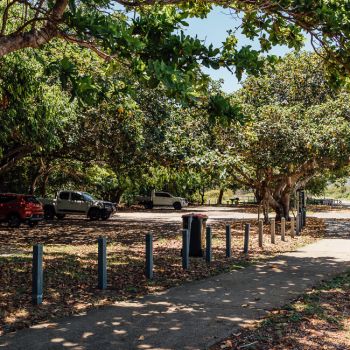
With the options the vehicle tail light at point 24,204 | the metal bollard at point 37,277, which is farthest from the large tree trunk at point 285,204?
the metal bollard at point 37,277

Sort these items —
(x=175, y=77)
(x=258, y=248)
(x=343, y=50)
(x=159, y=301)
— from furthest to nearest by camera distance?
1. (x=258, y=248)
2. (x=343, y=50)
3. (x=159, y=301)
4. (x=175, y=77)

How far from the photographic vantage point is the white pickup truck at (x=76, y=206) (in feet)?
91.9

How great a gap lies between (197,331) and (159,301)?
1656 millimetres

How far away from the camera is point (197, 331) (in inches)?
235

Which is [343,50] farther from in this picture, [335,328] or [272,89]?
[272,89]

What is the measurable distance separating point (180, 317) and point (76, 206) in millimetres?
22609

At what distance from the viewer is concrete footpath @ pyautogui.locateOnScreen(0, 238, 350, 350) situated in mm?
5531

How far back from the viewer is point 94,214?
2806cm

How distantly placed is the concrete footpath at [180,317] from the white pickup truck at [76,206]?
18.6 metres

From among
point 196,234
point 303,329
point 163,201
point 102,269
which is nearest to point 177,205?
point 163,201

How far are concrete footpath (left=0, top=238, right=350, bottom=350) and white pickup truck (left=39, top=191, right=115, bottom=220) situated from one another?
18.6 metres

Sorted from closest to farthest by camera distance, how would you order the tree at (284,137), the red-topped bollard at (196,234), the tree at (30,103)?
the red-topped bollard at (196,234) < the tree at (30,103) < the tree at (284,137)

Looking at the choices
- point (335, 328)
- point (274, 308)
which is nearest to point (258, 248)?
point (274, 308)

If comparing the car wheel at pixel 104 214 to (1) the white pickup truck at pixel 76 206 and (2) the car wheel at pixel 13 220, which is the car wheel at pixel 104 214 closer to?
(1) the white pickup truck at pixel 76 206
